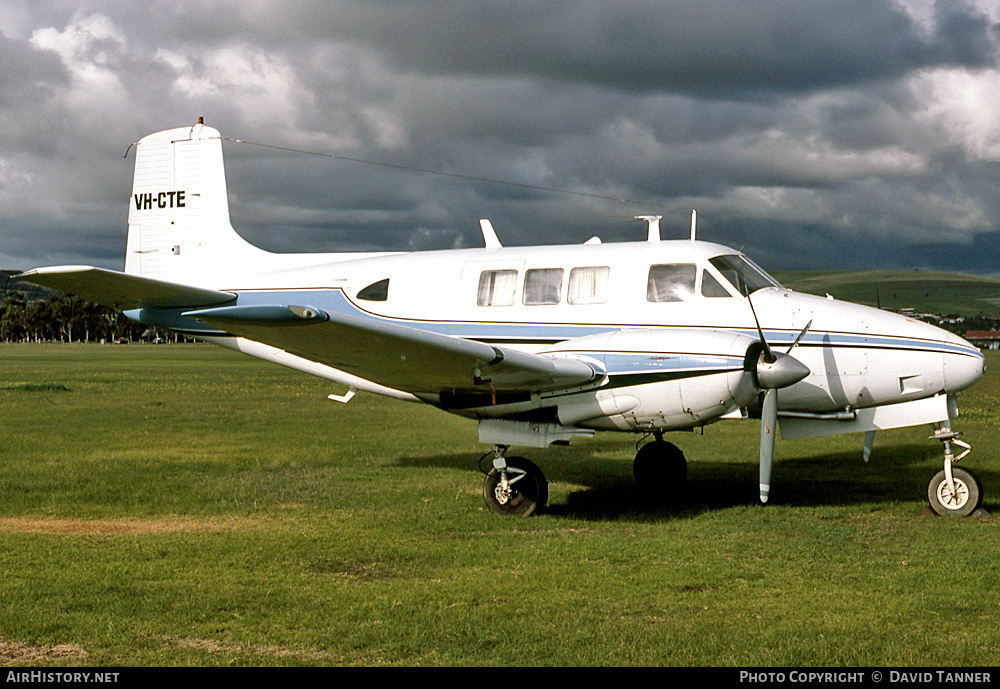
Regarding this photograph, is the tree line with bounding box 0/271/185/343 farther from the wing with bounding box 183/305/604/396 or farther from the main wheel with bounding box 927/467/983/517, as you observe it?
the main wheel with bounding box 927/467/983/517

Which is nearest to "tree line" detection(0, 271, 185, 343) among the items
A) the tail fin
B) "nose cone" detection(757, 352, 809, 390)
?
the tail fin

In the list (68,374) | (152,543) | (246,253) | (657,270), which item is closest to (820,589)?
(657,270)

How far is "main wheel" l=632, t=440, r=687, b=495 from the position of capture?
12.3 meters

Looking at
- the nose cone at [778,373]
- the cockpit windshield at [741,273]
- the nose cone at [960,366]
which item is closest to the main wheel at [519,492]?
the nose cone at [778,373]

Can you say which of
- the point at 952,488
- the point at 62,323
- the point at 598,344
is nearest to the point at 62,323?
the point at 62,323

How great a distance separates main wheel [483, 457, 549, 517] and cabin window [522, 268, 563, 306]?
2.04 m

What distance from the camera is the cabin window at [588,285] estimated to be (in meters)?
11.1

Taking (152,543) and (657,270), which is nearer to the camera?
(152,543)

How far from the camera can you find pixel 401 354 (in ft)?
31.3

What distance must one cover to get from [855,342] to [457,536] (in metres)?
5.02

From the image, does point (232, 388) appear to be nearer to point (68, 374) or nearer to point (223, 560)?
point (68, 374)

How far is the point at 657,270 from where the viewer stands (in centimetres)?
1091

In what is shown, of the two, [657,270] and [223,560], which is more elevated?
[657,270]

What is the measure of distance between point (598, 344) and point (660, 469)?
117 inches
